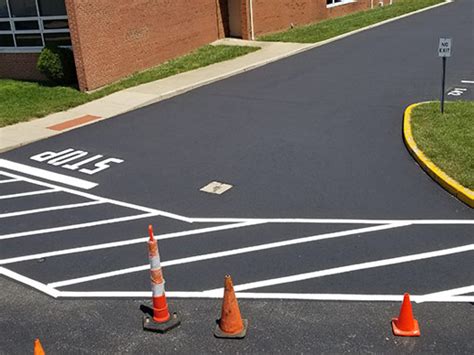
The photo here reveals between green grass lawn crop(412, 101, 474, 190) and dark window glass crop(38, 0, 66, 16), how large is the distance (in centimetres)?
1181

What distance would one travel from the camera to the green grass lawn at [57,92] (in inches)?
609

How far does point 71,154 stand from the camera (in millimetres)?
12078

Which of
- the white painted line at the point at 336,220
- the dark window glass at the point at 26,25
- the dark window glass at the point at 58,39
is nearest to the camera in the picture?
the white painted line at the point at 336,220

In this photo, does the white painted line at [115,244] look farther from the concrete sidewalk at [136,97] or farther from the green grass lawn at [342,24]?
the green grass lawn at [342,24]

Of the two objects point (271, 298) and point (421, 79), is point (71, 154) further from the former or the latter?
point (421, 79)

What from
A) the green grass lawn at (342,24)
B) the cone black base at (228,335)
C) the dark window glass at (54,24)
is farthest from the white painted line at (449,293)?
the green grass lawn at (342,24)

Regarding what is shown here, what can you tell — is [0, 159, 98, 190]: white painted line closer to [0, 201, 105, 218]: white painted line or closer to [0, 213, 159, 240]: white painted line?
[0, 201, 105, 218]: white painted line

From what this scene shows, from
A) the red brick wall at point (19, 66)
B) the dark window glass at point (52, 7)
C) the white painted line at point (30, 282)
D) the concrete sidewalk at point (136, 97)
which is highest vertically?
the dark window glass at point (52, 7)

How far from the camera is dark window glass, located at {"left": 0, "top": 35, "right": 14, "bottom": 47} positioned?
19.3 meters

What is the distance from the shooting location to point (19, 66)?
760 inches

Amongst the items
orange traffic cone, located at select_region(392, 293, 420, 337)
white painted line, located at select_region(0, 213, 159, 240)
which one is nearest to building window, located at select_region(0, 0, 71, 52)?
white painted line, located at select_region(0, 213, 159, 240)

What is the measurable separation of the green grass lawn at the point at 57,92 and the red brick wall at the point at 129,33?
0.46 metres

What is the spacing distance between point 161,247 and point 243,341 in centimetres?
249

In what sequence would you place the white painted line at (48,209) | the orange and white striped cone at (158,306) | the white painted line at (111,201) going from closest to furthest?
the orange and white striped cone at (158,306)
the white painted line at (111,201)
the white painted line at (48,209)
